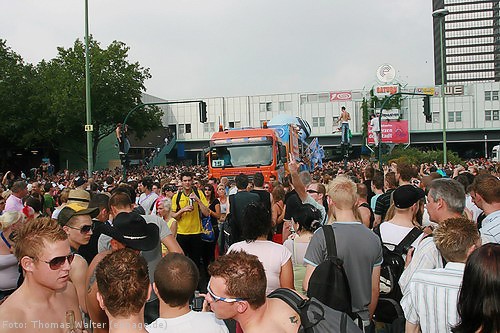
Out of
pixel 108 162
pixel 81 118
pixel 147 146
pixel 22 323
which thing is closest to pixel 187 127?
pixel 147 146

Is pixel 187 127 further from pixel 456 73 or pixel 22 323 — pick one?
pixel 456 73

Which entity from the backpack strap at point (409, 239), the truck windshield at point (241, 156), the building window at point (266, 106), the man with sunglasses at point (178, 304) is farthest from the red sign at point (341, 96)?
the man with sunglasses at point (178, 304)

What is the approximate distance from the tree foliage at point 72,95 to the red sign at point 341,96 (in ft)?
98.2

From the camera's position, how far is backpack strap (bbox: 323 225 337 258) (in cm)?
400

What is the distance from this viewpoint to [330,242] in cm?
404

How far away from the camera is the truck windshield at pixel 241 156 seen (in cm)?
1881

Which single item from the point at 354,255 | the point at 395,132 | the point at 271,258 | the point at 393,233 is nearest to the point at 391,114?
the point at 395,132

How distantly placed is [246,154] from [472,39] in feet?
538

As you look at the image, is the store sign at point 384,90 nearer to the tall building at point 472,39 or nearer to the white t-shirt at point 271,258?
the white t-shirt at point 271,258

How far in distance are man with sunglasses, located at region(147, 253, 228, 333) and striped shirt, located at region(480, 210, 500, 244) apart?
108 inches

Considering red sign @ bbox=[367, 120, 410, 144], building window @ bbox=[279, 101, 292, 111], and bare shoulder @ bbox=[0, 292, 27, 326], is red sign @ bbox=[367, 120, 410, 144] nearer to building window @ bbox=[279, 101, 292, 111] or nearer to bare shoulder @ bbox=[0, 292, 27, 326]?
building window @ bbox=[279, 101, 292, 111]

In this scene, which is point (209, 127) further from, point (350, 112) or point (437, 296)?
point (437, 296)

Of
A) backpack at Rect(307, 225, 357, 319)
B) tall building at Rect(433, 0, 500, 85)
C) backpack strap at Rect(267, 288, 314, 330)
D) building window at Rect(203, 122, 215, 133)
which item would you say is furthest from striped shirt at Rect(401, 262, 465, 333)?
tall building at Rect(433, 0, 500, 85)

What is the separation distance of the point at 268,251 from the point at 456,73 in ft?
576
